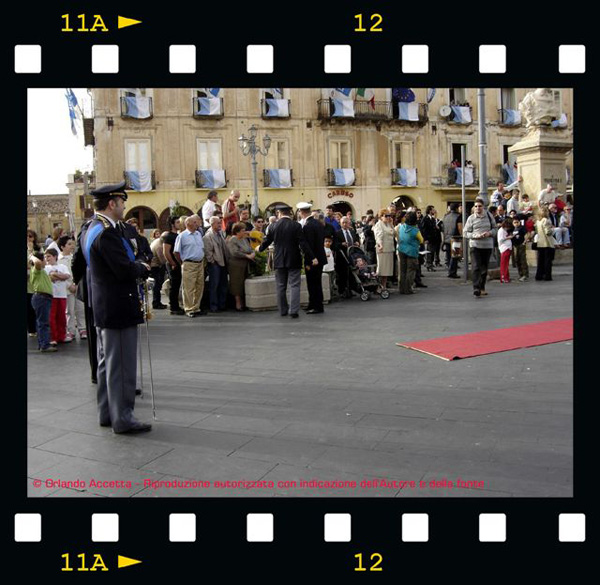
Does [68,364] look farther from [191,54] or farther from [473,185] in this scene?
[473,185]

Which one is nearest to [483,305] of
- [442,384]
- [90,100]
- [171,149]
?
[442,384]

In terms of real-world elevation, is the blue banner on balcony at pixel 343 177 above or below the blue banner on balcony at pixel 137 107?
below

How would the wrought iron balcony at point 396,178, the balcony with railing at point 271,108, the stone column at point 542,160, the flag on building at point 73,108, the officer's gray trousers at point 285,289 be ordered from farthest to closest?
1. the wrought iron balcony at point 396,178
2. the balcony with railing at point 271,108
3. the flag on building at point 73,108
4. the stone column at point 542,160
5. the officer's gray trousers at point 285,289

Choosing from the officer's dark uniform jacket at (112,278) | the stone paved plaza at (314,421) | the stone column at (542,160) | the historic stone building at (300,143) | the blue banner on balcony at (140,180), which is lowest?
the stone paved plaza at (314,421)

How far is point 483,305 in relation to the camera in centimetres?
1197

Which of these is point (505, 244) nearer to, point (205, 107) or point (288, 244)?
point (288, 244)

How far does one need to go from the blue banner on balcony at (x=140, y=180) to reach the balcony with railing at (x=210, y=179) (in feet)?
7.81

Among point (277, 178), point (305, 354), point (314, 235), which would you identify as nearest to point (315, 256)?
point (314, 235)

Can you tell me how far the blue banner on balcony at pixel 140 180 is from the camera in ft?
113

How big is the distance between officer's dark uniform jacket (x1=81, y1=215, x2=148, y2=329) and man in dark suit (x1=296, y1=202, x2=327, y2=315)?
21.6 feet

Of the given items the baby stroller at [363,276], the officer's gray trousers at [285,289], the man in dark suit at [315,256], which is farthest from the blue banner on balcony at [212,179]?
the officer's gray trousers at [285,289]

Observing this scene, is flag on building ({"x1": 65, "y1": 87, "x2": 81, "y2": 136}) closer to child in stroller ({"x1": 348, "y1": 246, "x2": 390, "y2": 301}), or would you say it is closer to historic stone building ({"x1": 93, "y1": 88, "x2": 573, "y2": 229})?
historic stone building ({"x1": 93, "y1": 88, "x2": 573, "y2": 229})

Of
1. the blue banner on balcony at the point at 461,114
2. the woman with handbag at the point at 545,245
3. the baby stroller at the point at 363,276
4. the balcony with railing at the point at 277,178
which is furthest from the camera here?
the blue banner on balcony at the point at 461,114

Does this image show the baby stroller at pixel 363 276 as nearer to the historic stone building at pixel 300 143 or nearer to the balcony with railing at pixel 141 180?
the historic stone building at pixel 300 143
